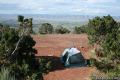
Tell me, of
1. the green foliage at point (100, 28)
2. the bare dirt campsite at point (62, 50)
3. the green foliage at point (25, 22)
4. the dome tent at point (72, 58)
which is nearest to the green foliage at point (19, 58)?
the green foliage at point (25, 22)

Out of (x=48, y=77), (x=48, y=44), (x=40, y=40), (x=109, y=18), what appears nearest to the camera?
(x=48, y=77)

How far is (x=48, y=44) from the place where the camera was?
2928 cm

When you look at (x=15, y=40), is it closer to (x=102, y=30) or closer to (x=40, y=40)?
(x=102, y=30)

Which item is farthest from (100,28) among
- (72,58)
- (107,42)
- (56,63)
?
(107,42)

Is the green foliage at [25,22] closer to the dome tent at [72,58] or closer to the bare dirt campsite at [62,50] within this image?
the bare dirt campsite at [62,50]

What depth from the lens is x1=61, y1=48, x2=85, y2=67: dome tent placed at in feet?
76.0

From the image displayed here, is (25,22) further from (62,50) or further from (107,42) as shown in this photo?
(62,50)

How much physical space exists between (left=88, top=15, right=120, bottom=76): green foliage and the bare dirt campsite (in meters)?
0.95

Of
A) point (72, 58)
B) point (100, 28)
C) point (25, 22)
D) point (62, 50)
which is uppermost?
point (25, 22)

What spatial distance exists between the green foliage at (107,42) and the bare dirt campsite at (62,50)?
955 millimetres

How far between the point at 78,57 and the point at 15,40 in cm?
737

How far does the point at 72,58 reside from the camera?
23.4 m

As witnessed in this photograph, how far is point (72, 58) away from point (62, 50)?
307 centimetres

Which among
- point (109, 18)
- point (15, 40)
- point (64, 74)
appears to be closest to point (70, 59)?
point (64, 74)
